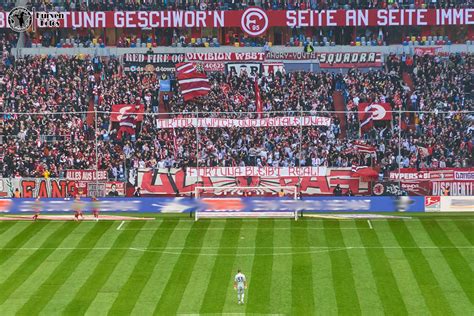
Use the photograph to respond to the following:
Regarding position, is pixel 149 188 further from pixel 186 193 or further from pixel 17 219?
pixel 17 219

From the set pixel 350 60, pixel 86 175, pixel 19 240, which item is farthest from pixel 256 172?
pixel 350 60

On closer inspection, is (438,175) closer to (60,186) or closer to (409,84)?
(409,84)

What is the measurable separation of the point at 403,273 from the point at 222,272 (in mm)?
8664

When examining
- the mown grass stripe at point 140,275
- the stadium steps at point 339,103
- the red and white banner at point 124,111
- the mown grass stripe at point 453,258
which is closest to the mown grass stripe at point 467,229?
the mown grass stripe at point 453,258

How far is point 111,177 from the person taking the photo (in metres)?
76.7

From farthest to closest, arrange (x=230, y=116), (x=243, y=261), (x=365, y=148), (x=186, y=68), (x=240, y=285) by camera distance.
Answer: (x=186, y=68) < (x=230, y=116) < (x=365, y=148) < (x=243, y=261) < (x=240, y=285)

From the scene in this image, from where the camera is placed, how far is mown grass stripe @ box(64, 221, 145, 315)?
53688 millimetres

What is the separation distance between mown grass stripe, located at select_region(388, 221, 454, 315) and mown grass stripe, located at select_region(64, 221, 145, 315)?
14470 millimetres

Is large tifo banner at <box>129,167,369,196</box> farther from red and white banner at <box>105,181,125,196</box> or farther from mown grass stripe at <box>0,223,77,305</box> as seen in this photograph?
mown grass stripe at <box>0,223,77,305</box>

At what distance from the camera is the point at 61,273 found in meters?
59.1

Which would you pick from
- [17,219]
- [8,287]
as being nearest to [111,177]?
[17,219]

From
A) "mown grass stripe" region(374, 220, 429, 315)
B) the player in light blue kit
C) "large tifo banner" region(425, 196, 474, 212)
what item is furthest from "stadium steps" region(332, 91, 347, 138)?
the player in light blue kit

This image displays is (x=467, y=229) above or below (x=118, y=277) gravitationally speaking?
above

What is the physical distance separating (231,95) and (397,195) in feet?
55.7
